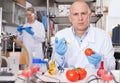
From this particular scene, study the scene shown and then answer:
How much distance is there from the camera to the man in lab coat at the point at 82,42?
5.87 feet

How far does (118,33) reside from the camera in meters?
3.14

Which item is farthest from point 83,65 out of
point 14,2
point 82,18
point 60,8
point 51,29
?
point 14,2

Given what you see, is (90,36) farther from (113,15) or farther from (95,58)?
(113,15)

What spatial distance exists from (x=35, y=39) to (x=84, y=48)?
5.32 feet

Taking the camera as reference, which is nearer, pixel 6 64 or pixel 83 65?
pixel 6 64

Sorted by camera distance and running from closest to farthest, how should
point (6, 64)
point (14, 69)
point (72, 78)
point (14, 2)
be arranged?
point (72, 78) → point (14, 69) → point (6, 64) → point (14, 2)

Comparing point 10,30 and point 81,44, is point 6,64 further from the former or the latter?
point 10,30

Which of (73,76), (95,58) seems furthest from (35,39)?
(73,76)

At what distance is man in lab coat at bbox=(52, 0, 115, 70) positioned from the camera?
1.79 metres

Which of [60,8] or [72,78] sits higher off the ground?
[60,8]

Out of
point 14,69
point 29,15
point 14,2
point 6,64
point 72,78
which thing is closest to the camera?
point 72,78

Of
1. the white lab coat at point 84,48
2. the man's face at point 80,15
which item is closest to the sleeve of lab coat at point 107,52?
the white lab coat at point 84,48

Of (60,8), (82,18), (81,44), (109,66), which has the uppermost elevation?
(60,8)

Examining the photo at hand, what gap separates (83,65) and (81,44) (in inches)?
6.7
